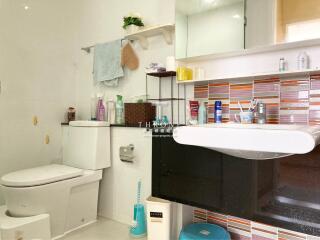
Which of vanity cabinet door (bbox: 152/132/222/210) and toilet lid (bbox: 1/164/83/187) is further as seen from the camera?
toilet lid (bbox: 1/164/83/187)

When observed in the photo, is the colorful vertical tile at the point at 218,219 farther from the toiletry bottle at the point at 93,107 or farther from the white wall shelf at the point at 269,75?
the toiletry bottle at the point at 93,107

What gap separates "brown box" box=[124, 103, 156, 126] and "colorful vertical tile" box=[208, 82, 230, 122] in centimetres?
45

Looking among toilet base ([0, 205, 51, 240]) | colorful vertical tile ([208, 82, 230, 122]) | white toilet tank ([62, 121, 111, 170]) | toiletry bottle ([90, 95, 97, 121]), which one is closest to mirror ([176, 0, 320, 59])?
colorful vertical tile ([208, 82, 230, 122])

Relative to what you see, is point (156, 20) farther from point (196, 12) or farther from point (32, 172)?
point (32, 172)

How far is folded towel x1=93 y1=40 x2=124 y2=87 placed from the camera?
209 centimetres

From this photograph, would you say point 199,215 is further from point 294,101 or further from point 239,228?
point 294,101

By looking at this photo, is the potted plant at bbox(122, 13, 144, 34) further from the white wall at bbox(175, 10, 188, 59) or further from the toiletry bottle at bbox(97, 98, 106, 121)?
the toiletry bottle at bbox(97, 98, 106, 121)

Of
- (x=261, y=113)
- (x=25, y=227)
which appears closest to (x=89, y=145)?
(x=25, y=227)

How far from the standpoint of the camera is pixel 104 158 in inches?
79.9

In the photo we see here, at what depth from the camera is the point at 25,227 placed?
5.15 ft

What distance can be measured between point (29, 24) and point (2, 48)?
0.32 m

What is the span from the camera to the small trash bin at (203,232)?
1.46 metres

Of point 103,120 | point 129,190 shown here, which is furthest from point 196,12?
point 129,190

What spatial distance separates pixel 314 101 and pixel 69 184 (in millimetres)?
1601
